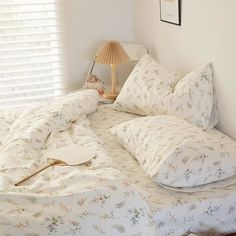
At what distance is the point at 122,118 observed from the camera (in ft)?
8.05

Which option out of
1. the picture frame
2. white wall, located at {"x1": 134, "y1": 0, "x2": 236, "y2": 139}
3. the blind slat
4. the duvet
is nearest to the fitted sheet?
the duvet

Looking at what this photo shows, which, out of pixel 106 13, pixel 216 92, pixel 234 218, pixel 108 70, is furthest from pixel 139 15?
pixel 234 218

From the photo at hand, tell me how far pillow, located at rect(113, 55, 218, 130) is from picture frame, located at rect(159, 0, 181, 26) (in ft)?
0.99

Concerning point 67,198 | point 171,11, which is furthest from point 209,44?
point 67,198

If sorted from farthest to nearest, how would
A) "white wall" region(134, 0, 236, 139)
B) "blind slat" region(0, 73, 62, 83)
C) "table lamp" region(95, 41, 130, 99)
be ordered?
"blind slat" region(0, 73, 62, 83), "table lamp" region(95, 41, 130, 99), "white wall" region(134, 0, 236, 139)

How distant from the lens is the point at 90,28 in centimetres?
323

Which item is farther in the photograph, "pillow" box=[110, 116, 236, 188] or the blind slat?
the blind slat

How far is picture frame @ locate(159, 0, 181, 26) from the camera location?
2.49m

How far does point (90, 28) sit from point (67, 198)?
80.8 inches

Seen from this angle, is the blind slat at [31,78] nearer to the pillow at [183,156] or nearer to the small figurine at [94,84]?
the small figurine at [94,84]

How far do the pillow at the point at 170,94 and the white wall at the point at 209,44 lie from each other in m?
Answer: 0.07

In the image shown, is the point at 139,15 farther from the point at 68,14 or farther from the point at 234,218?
the point at 234,218

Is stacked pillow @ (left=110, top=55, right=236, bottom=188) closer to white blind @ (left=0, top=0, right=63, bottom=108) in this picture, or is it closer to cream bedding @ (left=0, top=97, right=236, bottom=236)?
cream bedding @ (left=0, top=97, right=236, bottom=236)

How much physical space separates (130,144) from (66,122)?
1.33 feet
